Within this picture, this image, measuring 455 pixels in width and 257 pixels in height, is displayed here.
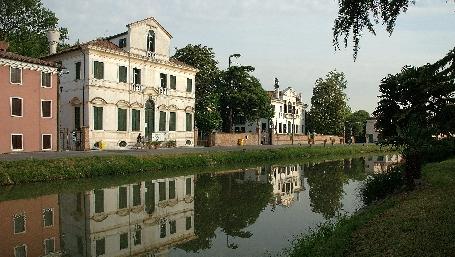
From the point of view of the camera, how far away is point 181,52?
5003 centimetres

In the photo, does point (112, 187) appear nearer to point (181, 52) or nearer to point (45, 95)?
point (45, 95)

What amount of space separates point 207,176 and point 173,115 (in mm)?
15687

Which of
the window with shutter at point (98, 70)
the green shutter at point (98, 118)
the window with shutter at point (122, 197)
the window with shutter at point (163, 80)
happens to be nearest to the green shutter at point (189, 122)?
the window with shutter at point (163, 80)

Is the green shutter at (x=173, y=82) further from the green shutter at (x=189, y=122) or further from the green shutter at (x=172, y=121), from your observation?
the green shutter at (x=189, y=122)

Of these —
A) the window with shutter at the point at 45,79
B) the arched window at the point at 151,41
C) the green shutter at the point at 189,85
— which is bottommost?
the window with shutter at the point at 45,79

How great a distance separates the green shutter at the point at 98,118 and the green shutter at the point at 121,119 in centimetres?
193

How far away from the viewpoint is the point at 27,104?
29.7 meters

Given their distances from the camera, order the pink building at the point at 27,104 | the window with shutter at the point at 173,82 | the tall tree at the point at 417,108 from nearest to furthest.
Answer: the tall tree at the point at 417,108 < the pink building at the point at 27,104 < the window with shutter at the point at 173,82

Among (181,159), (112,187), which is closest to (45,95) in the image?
(181,159)

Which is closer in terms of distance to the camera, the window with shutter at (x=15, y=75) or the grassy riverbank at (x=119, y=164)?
the grassy riverbank at (x=119, y=164)

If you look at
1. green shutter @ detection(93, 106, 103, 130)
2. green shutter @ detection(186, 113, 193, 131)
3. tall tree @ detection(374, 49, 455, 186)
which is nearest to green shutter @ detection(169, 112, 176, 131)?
green shutter @ detection(186, 113, 193, 131)

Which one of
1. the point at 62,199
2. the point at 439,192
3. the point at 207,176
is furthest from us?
the point at 207,176

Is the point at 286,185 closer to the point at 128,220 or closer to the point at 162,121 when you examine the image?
the point at 128,220

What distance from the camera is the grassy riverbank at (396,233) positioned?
25.9ft
